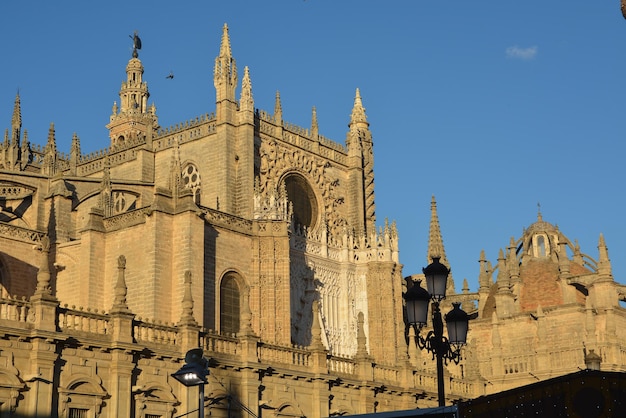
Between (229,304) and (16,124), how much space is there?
23702mm

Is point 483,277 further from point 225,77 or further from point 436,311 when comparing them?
point 436,311

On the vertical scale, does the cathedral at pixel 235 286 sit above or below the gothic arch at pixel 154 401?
above

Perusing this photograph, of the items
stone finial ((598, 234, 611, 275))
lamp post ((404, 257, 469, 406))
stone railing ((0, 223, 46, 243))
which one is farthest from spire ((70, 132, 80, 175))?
lamp post ((404, 257, 469, 406))

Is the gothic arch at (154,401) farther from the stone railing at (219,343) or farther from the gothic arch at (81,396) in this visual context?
the stone railing at (219,343)

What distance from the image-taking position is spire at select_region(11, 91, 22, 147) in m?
53.2

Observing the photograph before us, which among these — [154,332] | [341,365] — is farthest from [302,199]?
[154,332]

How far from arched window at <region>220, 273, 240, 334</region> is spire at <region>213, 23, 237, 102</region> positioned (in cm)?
851

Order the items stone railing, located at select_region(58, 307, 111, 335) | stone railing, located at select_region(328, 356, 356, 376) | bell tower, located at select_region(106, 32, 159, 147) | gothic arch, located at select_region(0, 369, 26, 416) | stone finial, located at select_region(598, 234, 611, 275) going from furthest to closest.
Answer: bell tower, located at select_region(106, 32, 159, 147), stone finial, located at select_region(598, 234, 611, 275), stone railing, located at select_region(328, 356, 356, 376), stone railing, located at select_region(58, 307, 111, 335), gothic arch, located at select_region(0, 369, 26, 416)

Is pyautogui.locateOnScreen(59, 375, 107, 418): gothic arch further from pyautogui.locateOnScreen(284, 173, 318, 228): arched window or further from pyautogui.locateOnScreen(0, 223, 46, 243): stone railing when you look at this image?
pyautogui.locateOnScreen(284, 173, 318, 228): arched window

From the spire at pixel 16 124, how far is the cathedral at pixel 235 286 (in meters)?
0.17

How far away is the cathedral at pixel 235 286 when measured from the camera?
82.1 ft

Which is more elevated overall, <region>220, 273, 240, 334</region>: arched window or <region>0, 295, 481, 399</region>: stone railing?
<region>220, 273, 240, 334</region>: arched window

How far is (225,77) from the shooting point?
4166cm

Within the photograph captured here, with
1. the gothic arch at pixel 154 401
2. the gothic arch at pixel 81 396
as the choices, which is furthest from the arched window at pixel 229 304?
the gothic arch at pixel 81 396
